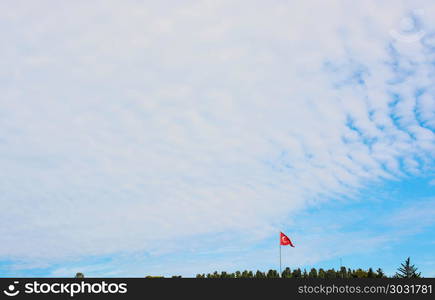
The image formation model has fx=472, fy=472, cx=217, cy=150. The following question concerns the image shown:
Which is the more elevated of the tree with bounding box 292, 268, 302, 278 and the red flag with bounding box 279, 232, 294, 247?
the red flag with bounding box 279, 232, 294, 247

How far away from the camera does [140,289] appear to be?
32625 mm

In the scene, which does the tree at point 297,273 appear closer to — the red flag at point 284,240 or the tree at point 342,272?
the tree at point 342,272

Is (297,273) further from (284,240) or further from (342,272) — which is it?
(284,240)

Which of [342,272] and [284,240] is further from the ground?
[284,240]

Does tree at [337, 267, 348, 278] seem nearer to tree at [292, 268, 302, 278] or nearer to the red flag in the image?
tree at [292, 268, 302, 278]

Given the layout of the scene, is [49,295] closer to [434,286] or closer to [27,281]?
[27,281]

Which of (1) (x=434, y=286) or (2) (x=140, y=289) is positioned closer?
(2) (x=140, y=289)

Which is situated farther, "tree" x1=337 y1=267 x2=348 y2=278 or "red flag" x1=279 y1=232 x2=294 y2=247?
"tree" x1=337 y1=267 x2=348 y2=278

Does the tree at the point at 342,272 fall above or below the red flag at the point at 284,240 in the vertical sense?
below

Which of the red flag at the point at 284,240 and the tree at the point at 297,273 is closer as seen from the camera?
the red flag at the point at 284,240

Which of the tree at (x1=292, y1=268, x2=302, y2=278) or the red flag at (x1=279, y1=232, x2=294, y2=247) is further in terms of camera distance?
the tree at (x1=292, y1=268, x2=302, y2=278)

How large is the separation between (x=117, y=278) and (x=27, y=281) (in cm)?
593

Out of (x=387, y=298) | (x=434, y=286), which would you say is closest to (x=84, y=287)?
(x=387, y=298)

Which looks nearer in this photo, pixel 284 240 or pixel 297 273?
pixel 284 240
